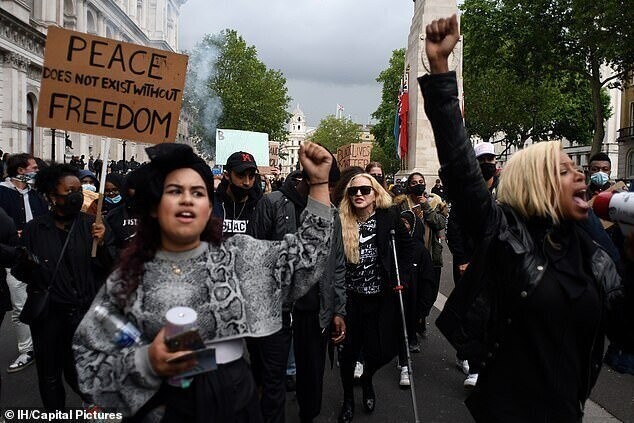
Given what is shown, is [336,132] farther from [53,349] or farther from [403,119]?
[53,349]

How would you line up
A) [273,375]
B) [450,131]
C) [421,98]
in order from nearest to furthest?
[450,131] → [273,375] → [421,98]

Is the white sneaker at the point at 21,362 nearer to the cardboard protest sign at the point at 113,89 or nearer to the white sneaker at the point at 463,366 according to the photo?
the cardboard protest sign at the point at 113,89

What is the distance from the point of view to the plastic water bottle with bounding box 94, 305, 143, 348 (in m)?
1.98

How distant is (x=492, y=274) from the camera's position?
7.74 feet

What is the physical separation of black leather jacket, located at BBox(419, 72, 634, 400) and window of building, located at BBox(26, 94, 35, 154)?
32.6m

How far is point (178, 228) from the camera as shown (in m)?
2.05

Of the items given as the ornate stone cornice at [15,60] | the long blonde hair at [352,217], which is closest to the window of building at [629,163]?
the ornate stone cornice at [15,60]

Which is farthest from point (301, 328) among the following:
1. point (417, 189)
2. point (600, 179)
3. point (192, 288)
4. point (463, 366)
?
point (600, 179)

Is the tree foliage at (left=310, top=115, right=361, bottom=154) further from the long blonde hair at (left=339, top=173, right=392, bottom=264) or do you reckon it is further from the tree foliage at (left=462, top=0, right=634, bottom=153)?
the long blonde hair at (left=339, top=173, right=392, bottom=264)

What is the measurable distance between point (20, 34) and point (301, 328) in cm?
3068

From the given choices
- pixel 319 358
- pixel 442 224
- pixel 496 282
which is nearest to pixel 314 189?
pixel 496 282

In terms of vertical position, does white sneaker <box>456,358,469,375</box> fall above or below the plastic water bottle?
Result: below

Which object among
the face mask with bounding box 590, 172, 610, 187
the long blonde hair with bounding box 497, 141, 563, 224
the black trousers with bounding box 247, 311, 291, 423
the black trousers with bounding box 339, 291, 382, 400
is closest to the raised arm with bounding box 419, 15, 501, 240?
the long blonde hair with bounding box 497, 141, 563, 224

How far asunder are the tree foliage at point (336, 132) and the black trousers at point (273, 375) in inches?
4387
